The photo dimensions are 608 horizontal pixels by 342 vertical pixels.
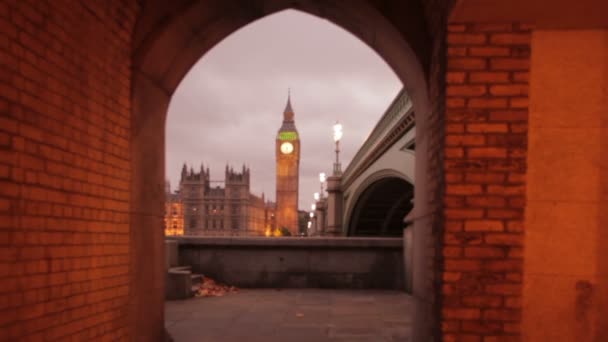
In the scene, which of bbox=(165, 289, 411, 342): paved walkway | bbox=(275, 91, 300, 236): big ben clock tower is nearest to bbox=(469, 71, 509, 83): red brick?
bbox=(165, 289, 411, 342): paved walkway

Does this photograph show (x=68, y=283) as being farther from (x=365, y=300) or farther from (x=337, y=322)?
(x=365, y=300)

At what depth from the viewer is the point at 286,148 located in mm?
126625

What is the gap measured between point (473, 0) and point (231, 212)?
108 m

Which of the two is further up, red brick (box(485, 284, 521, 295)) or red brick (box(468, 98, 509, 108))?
red brick (box(468, 98, 509, 108))

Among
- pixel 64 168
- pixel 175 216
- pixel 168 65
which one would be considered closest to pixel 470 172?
pixel 64 168

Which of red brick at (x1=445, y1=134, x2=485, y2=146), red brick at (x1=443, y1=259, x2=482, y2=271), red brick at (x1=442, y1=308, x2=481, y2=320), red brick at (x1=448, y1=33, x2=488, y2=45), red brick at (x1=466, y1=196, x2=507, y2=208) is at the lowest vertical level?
red brick at (x1=442, y1=308, x2=481, y2=320)

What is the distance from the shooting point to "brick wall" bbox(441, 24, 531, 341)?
377cm

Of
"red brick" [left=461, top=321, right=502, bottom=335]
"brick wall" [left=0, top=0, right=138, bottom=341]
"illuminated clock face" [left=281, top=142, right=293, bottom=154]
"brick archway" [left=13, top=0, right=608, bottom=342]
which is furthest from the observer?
"illuminated clock face" [left=281, top=142, right=293, bottom=154]

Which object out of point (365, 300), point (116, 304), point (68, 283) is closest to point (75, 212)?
point (68, 283)

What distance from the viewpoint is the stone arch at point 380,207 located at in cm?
2967

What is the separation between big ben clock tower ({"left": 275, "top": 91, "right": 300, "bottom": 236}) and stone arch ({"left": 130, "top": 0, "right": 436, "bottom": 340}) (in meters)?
115

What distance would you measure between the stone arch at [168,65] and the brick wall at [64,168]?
221 mm

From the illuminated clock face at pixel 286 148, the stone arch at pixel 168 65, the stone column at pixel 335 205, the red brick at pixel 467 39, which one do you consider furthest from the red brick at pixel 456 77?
the illuminated clock face at pixel 286 148

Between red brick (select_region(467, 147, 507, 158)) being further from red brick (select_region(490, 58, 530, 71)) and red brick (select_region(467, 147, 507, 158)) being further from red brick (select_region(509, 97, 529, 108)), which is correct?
red brick (select_region(490, 58, 530, 71))
